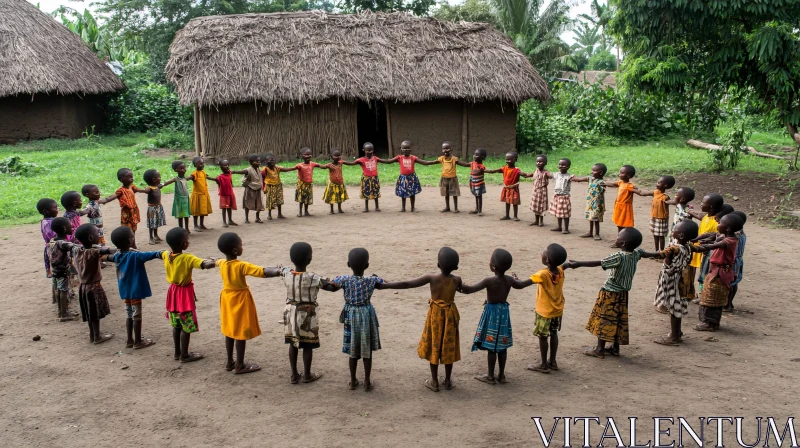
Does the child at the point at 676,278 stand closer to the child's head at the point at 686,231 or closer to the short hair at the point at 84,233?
the child's head at the point at 686,231

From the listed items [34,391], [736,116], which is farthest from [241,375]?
[736,116]

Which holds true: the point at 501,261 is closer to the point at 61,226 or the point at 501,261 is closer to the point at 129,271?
the point at 129,271

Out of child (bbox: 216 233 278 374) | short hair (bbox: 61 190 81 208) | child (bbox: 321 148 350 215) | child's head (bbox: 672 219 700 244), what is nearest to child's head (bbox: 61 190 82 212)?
short hair (bbox: 61 190 81 208)

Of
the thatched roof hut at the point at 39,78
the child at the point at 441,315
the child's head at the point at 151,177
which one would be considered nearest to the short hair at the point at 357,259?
the child at the point at 441,315

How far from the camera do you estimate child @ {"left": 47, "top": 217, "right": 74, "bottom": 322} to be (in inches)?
225

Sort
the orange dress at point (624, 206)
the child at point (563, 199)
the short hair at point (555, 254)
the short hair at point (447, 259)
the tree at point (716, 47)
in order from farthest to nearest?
the tree at point (716, 47)
the child at point (563, 199)
the orange dress at point (624, 206)
the short hair at point (555, 254)
the short hair at point (447, 259)

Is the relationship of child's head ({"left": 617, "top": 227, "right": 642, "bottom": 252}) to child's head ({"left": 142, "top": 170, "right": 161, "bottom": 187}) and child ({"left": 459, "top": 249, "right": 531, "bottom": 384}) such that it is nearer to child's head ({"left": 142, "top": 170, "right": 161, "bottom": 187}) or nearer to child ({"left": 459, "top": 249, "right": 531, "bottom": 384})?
child ({"left": 459, "top": 249, "right": 531, "bottom": 384})

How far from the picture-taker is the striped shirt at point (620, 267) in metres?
4.93

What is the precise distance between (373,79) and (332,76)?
3.06ft

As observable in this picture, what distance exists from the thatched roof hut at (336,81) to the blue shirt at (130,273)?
31.0ft

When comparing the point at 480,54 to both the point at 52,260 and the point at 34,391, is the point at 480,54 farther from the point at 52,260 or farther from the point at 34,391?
the point at 34,391

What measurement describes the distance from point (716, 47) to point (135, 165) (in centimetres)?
1186

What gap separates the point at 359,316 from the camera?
446cm

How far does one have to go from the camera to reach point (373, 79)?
48.2 feet
